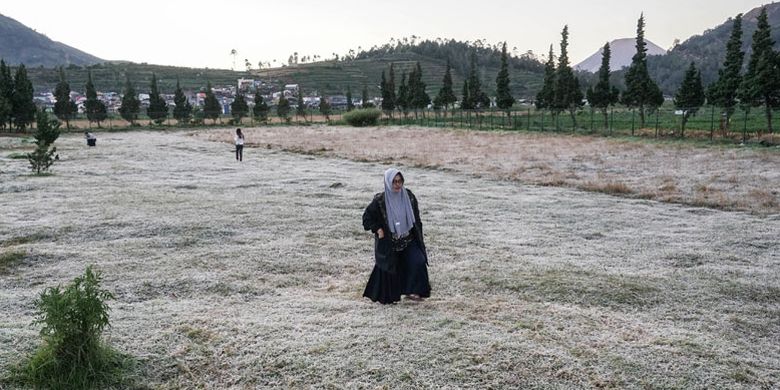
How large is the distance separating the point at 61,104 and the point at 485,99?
180ft

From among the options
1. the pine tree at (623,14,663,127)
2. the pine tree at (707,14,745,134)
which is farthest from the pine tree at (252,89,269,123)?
the pine tree at (707,14,745,134)

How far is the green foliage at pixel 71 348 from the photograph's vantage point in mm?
5242

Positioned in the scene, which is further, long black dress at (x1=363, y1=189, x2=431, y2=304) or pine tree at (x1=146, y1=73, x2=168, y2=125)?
pine tree at (x1=146, y1=73, x2=168, y2=125)

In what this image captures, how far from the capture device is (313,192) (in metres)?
18.2

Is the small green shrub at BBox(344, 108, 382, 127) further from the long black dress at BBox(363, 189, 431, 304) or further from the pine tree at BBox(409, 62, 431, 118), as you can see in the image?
the long black dress at BBox(363, 189, 431, 304)

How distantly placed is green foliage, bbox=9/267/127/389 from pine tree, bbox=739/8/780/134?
39.3 metres

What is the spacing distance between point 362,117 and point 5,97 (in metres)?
36.7

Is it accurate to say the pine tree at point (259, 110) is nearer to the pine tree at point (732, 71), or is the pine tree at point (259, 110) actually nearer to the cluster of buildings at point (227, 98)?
the cluster of buildings at point (227, 98)

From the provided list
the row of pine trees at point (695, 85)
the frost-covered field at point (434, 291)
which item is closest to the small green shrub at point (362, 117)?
the row of pine trees at point (695, 85)

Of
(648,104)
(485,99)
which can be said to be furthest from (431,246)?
(485,99)

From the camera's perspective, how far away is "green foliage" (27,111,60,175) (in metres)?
21.7

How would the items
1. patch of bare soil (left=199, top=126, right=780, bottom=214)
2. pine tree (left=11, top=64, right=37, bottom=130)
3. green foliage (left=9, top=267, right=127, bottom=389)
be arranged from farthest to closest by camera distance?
pine tree (left=11, top=64, right=37, bottom=130) → patch of bare soil (left=199, top=126, right=780, bottom=214) → green foliage (left=9, top=267, right=127, bottom=389)

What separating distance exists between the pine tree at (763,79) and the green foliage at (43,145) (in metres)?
38.9

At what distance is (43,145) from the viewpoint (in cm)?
2236
